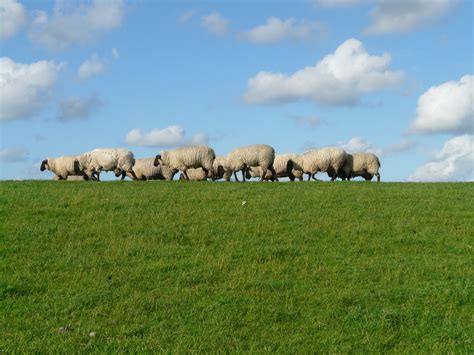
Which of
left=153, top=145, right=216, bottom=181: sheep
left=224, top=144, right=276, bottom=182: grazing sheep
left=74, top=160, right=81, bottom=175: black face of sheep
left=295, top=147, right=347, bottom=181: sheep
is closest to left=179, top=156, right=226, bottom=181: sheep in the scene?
left=153, top=145, right=216, bottom=181: sheep

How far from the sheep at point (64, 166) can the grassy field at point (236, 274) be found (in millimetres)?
20171

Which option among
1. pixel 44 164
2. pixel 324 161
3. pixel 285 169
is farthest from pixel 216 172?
pixel 44 164

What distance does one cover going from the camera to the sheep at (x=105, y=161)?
4197 cm

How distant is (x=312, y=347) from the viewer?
33.6 ft

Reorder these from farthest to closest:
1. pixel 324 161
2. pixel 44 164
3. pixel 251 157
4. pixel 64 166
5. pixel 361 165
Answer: pixel 44 164 → pixel 64 166 → pixel 361 165 → pixel 324 161 → pixel 251 157

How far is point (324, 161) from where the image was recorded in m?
37.6

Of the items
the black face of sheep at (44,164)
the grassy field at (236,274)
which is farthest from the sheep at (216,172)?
the grassy field at (236,274)

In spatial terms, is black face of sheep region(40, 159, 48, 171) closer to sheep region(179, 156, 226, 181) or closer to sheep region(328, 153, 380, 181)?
sheep region(179, 156, 226, 181)

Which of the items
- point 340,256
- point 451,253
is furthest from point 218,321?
point 451,253

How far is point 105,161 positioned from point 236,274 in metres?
30.2

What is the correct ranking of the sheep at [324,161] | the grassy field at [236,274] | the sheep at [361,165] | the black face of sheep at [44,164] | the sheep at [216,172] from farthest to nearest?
the black face of sheep at [44,164], the sheep at [216,172], the sheep at [361,165], the sheep at [324,161], the grassy field at [236,274]

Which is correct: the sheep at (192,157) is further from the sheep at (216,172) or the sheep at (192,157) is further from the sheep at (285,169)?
the sheep at (285,169)

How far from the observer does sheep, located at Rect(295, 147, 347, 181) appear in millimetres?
37562

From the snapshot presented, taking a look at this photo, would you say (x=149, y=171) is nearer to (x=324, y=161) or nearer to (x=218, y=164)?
(x=218, y=164)
